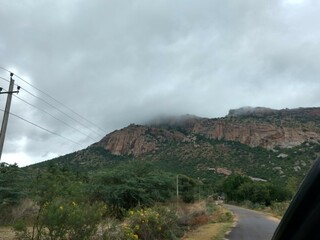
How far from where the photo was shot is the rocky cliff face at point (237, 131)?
8069 centimetres

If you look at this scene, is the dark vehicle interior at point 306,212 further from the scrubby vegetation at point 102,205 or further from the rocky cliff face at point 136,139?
the rocky cliff face at point 136,139

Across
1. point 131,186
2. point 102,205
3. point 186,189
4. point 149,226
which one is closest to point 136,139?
point 186,189

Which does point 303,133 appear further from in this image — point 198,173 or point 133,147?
point 133,147

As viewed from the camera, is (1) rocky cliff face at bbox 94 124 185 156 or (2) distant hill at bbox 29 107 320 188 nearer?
(2) distant hill at bbox 29 107 320 188

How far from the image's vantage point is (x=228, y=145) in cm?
8800

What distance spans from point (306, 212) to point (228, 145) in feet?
288

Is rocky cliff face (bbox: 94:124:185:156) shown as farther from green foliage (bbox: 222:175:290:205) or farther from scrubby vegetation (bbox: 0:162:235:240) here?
scrubby vegetation (bbox: 0:162:235:240)

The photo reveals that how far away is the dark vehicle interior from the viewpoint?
143 centimetres

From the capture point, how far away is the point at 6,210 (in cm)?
2670

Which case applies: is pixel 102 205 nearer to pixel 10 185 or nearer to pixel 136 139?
pixel 10 185

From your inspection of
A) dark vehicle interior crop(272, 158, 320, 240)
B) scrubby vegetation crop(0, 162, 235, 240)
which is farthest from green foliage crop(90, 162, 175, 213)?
dark vehicle interior crop(272, 158, 320, 240)

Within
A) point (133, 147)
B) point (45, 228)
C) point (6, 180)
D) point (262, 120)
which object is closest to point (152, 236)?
point (45, 228)

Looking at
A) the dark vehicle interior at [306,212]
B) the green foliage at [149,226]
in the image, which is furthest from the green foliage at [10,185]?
the dark vehicle interior at [306,212]

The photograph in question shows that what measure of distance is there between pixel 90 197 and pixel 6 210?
5473 mm
